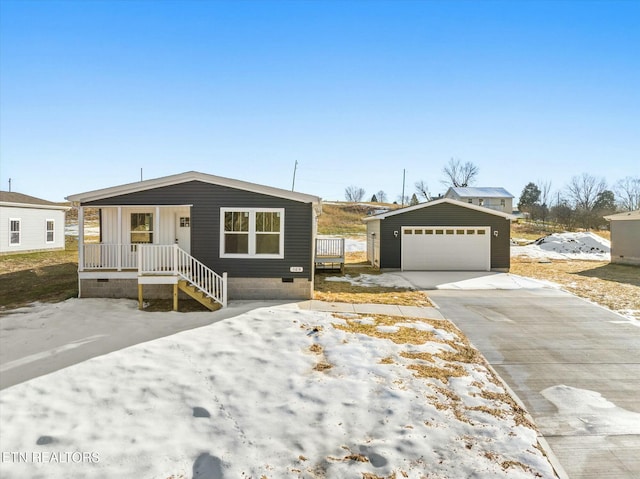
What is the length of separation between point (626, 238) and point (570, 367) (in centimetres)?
1870

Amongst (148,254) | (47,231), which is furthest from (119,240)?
(47,231)

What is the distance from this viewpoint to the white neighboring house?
20.0m

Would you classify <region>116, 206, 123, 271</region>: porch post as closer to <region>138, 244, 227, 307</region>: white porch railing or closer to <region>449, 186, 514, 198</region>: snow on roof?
<region>138, 244, 227, 307</region>: white porch railing

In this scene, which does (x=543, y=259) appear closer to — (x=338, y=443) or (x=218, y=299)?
(x=218, y=299)

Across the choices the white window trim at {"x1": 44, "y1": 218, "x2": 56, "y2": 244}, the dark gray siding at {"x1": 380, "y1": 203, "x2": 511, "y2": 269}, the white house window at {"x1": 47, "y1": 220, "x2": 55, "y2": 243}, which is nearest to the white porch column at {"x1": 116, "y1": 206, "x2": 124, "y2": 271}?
the dark gray siding at {"x1": 380, "y1": 203, "x2": 511, "y2": 269}

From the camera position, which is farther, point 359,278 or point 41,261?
point 41,261

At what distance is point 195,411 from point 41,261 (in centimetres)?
1802

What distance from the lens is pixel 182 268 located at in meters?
11.2

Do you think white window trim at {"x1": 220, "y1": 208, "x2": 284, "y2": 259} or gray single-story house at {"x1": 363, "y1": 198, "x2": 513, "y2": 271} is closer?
white window trim at {"x1": 220, "y1": 208, "x2": 284, "y2": 259}

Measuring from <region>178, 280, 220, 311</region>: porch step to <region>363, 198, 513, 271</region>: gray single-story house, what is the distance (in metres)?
10.0

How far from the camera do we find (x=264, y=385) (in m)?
6.08

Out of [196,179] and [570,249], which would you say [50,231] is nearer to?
[196,179]

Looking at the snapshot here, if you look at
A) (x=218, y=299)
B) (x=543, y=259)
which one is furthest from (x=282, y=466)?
(x=543, y=259)

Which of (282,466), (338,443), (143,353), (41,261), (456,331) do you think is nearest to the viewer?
(282,466)
